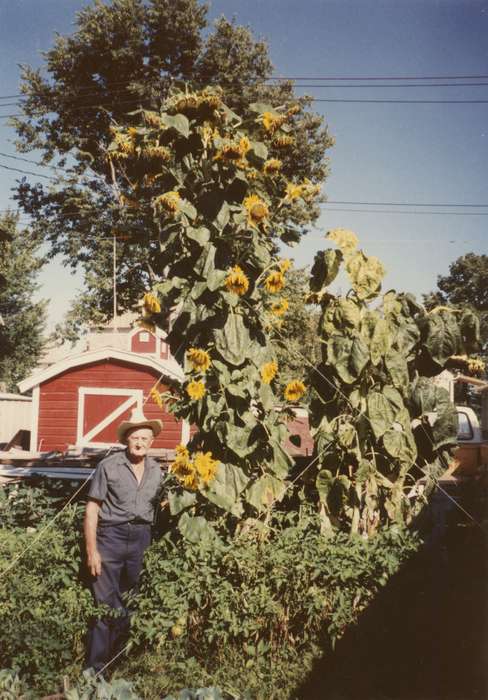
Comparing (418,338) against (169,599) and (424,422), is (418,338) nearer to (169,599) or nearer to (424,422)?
(424,422)

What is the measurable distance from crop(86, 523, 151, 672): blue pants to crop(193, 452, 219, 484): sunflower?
24.8 inches

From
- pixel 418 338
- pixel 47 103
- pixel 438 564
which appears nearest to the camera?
pixel 418 338

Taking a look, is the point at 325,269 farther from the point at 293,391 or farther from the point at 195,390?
the point at 195,390

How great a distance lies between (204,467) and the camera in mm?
3256

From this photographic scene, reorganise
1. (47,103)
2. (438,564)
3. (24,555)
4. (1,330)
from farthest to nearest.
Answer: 1. (1,330)
2. (47,103)
3. (438,564)
4. (24,555)

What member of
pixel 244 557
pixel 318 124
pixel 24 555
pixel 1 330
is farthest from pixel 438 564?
pixel 1 330

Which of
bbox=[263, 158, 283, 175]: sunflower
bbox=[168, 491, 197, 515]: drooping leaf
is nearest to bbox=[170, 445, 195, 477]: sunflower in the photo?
bbox=[168, 491, 197, 515]: drooping leaf

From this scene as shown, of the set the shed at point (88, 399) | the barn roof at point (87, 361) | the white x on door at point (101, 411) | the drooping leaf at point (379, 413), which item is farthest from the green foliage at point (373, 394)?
the white x on door at point (101, 411)

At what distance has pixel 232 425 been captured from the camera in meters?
3.49

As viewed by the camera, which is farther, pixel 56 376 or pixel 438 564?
pixel 56 376

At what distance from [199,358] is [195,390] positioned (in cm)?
→ 20

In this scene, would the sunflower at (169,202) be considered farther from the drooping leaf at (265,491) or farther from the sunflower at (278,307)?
the drooping leaf at (265,491)

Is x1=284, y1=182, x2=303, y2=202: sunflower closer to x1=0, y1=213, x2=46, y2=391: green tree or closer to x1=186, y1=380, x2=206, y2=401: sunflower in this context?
x1=186, y1=380, x2=206, y2=401: sunflower

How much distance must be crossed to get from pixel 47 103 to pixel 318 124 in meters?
9.09
